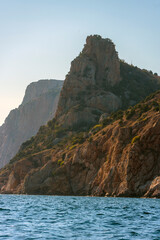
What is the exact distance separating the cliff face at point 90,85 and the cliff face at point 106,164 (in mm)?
18033

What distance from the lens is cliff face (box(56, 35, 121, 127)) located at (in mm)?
147375

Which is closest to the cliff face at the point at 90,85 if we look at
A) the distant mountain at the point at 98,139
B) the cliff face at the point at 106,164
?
the distant mountain at the point at 98,139

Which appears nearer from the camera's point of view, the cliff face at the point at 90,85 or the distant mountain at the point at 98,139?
the distant mountain at the point at 98,139

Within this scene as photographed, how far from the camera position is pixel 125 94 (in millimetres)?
162125

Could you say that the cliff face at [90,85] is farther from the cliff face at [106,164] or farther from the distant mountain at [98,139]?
the cliff face at [106,164]

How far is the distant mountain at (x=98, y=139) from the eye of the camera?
84062mm

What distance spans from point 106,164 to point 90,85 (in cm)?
6975

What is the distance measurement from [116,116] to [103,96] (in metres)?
34.4

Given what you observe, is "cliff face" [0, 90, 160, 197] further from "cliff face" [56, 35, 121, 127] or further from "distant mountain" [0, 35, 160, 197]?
"cliff face" [56, 35, 121, 127]

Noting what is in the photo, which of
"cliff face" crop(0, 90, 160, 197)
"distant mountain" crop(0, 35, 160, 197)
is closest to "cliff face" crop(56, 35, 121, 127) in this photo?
"distant mountain" crop(0, 35, 160, 197)

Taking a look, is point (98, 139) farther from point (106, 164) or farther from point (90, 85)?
point (90, 85)

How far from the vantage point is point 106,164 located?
93.1 meters

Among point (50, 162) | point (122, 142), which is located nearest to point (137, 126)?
point (122, 142)

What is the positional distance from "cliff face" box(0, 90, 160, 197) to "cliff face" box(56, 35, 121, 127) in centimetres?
1803
